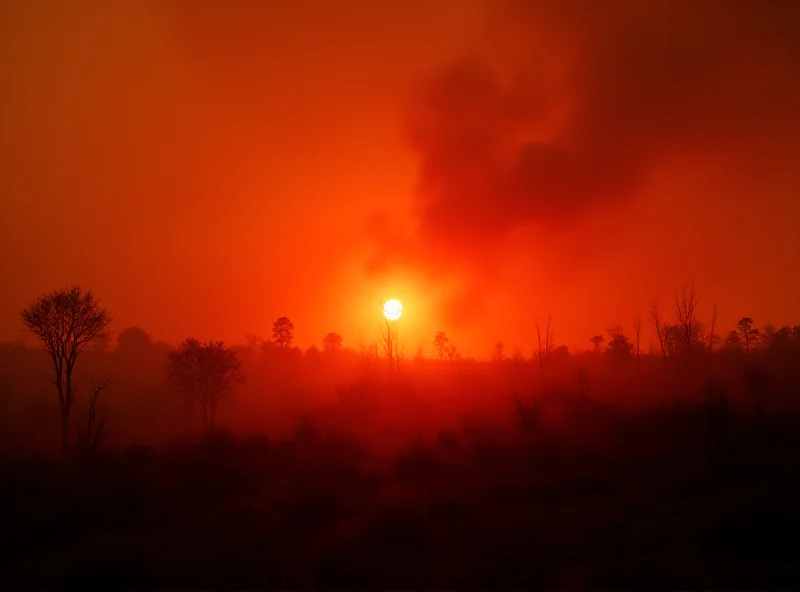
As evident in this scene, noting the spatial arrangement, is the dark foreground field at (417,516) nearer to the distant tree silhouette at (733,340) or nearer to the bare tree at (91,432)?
the bare tree at (91,432)

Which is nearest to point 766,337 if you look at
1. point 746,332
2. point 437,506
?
point 746,332

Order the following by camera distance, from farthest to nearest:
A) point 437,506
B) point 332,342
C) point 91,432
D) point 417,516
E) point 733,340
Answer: point 332,342
point 733,340
point 91,432
point 437,506
point 417,516

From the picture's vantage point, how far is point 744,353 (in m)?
58.5

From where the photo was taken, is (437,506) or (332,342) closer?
(437,506)

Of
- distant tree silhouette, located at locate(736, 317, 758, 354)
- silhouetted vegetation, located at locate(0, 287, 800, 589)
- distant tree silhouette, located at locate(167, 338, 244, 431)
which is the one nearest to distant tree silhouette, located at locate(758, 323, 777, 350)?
distant tree silhouette, located at locate(736, 317, 758, 354)

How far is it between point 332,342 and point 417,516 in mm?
93746

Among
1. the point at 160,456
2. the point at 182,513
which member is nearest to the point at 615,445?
the point at 182,513

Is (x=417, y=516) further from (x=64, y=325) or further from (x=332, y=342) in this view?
(x=332, y=342)

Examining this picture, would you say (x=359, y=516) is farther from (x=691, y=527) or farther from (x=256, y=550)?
(x=691, y=527)

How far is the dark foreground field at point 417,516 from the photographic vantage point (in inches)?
346

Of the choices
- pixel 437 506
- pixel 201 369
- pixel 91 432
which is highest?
pixel 201 369

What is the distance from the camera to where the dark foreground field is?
346 inches

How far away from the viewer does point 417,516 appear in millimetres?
11312

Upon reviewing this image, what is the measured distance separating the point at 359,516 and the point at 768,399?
36.9m
